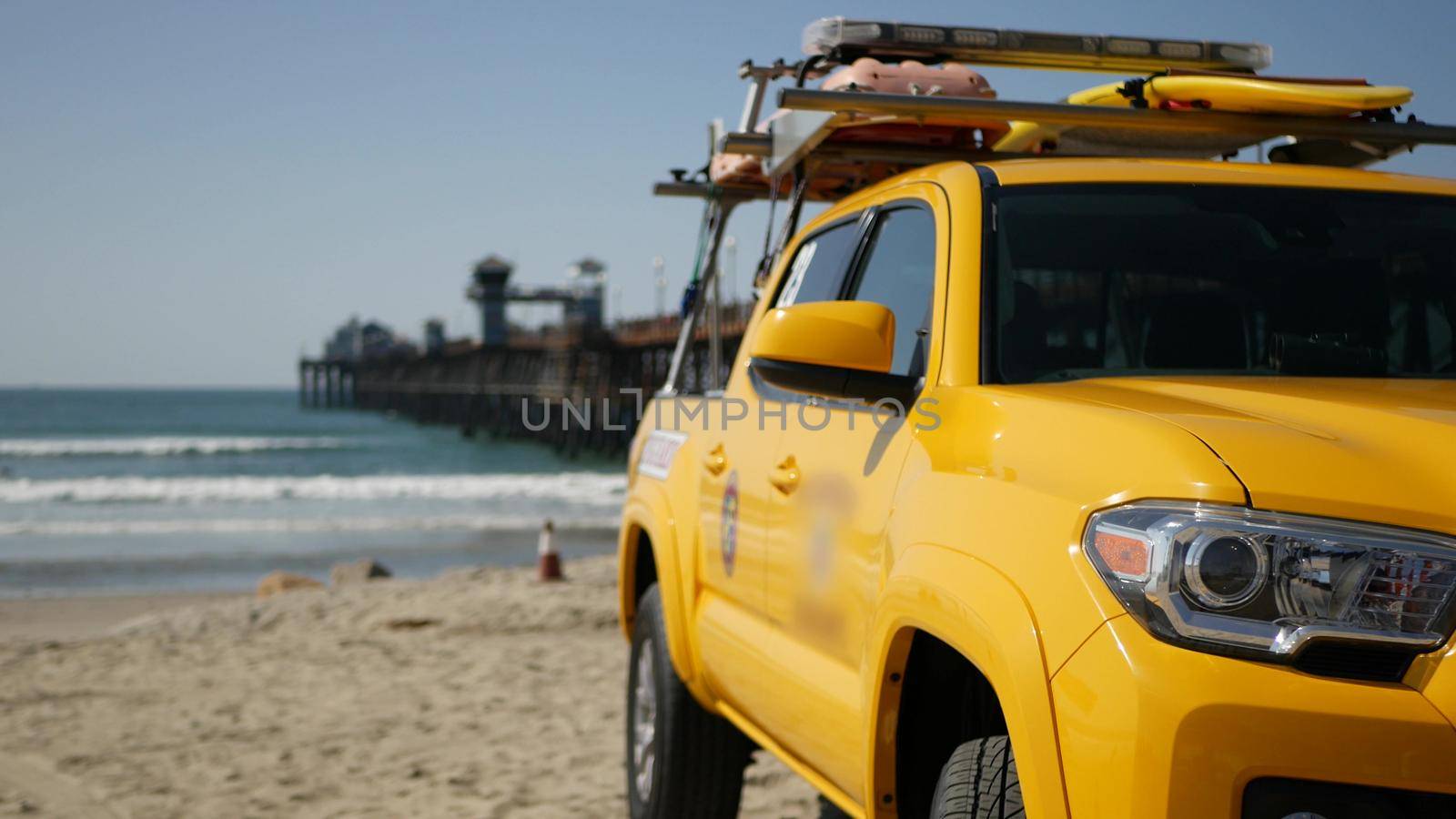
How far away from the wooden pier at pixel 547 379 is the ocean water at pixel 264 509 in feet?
5.40

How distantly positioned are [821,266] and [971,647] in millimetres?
1669

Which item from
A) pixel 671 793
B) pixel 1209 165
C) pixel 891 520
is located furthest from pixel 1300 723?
pixel 671 793

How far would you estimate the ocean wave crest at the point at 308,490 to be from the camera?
1238 inches

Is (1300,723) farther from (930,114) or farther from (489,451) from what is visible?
(489,451)

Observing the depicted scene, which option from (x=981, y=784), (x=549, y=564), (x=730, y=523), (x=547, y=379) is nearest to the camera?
(x=981, y=784)

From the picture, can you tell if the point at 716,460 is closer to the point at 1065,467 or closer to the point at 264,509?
the point at 1065,467

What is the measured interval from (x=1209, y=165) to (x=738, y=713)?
165 cm

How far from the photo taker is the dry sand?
222 inches

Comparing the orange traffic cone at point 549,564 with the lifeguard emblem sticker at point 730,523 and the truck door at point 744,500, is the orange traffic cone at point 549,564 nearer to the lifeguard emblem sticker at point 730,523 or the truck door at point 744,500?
the truck door at point 744,500

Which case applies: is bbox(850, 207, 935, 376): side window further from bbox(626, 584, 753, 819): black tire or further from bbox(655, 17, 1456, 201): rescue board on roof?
bbox(626, 584, 753, 819): black tire

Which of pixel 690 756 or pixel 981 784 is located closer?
pixel 981 784

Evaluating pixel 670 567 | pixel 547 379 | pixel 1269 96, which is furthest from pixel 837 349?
pixel 547 379

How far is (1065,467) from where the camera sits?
2.03 meters

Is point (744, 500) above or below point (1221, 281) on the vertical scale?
below
